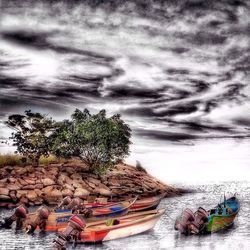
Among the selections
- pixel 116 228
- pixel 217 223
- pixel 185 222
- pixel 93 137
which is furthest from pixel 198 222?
pixel 93 137

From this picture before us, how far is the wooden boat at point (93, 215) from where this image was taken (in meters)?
12.0

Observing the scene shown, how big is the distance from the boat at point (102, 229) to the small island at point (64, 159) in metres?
5.85

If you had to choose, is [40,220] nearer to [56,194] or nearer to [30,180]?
[56,194]

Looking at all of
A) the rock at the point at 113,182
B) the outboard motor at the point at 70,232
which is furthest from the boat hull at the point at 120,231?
the rock at the point at 113,182

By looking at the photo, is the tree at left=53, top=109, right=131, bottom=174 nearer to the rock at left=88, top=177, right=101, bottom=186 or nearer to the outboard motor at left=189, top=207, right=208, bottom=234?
the rock at left=88, top=177, right=101, bottom=186

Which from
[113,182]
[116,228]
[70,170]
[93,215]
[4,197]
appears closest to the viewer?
[116,228]

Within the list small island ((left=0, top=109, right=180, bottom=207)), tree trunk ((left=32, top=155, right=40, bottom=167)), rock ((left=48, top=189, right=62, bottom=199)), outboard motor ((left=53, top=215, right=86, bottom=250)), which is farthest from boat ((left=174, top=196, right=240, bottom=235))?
tree trunk ((left=32, top=155, right=40, bottom=167))

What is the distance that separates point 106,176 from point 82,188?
74.8 inches

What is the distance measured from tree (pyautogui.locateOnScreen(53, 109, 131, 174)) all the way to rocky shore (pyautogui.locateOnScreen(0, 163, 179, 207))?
1.16m

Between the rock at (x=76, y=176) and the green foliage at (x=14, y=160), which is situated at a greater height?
the green foliage at (x=14, y=160)

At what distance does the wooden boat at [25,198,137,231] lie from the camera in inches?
472

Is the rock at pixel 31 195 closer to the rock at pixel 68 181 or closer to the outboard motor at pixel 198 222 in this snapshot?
the rock at pixel 68 181

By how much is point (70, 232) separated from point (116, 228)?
1423mm

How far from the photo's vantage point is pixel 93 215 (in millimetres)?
12836
